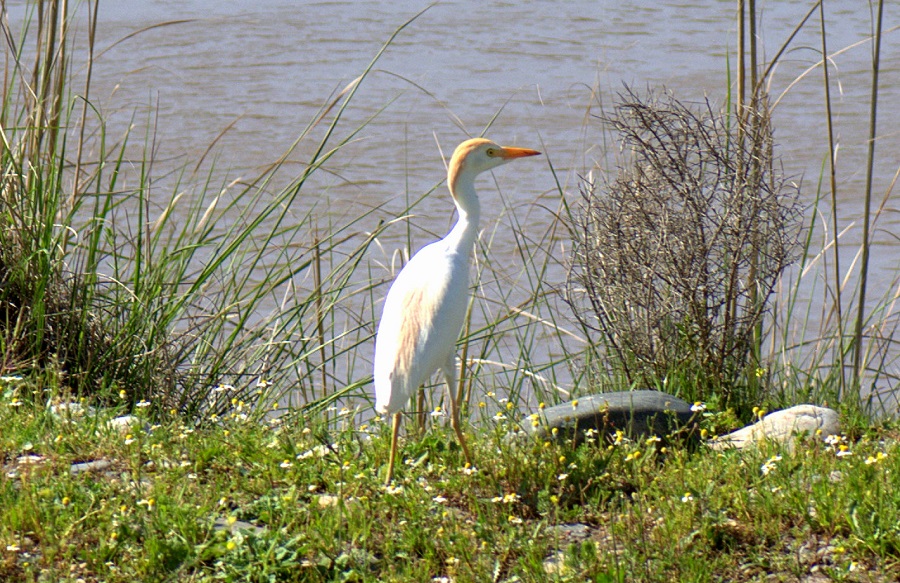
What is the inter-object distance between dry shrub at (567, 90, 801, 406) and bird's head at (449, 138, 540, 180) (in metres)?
0.39

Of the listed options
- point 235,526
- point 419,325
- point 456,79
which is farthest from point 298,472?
point 456,79

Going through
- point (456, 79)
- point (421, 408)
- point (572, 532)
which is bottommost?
point (421, 408)

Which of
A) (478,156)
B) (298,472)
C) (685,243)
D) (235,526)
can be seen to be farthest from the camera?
(685,243)

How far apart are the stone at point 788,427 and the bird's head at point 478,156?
1065 millimetres

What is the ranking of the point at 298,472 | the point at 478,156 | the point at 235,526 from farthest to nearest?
1. the point at 478,156
2. the point at 298,472
3. the point at 235,526

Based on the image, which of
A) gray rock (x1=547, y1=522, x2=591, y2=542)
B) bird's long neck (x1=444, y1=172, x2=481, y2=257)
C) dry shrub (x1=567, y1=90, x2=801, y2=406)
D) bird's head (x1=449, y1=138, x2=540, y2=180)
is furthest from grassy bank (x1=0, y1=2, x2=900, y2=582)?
bird's head (x1=449, y1=138, x2=540, y2=180)

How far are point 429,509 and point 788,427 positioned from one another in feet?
3.95

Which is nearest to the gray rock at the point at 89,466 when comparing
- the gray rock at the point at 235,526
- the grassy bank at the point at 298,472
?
the grassy bank at the point at 298,472

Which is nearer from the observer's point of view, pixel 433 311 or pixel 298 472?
pixel 298 472

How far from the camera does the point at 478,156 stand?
374 centimetres

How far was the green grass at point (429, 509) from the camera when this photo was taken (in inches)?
106

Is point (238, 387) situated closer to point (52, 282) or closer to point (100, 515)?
point (52, 282)

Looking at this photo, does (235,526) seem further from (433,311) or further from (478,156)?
(478,156)

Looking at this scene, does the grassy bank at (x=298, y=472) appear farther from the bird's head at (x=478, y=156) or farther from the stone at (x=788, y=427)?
the bird's head at (x=478, y=156)
